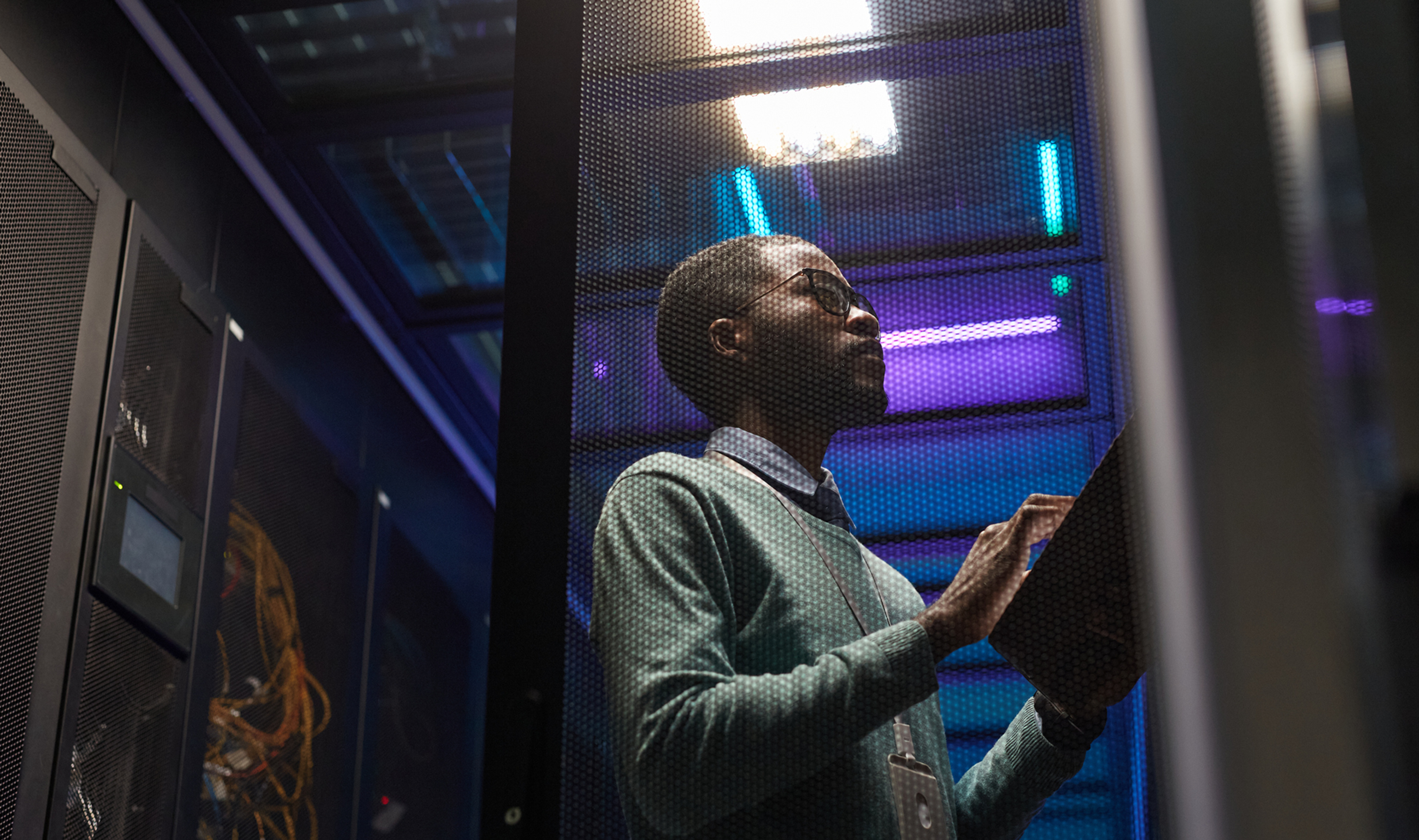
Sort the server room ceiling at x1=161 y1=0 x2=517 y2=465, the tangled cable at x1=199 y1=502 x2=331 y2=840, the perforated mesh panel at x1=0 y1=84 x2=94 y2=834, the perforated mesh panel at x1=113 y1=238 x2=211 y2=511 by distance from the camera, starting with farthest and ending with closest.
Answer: the server room ceiling at x1=161 y1=0 x2=517 y2=465
the tangled cable at x1=199 y1=502 x2=331 y2=840
the perforated mesh panel at x1=113 y1=238 x2=211 y2=511
the perforated mesh panel at x1=0 y1=84 x2=94 y2=834

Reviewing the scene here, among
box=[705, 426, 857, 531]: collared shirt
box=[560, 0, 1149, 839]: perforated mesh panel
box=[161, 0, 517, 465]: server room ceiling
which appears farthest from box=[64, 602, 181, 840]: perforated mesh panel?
box=[705, 426, 857, 531]: collared shirt

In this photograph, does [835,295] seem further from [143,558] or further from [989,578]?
[143,558]

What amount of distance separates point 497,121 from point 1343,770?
335 centimetres

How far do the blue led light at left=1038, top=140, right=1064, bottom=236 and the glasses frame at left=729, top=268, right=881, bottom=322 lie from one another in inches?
6.4

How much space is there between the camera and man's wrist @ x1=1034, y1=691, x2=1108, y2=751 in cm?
97

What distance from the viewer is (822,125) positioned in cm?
114

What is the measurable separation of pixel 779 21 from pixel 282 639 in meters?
2.68

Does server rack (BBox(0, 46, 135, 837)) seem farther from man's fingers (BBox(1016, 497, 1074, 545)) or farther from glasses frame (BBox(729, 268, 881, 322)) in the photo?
man's fingers (BBox(1016, 497, 1074, 545))

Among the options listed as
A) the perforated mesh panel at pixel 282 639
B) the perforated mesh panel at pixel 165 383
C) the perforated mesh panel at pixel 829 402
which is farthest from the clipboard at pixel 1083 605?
the perforated mesh panel at pixel 282 639

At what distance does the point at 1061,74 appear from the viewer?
108 centimetres

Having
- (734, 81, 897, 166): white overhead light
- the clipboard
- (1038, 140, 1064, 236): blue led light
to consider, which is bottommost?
the clipboard

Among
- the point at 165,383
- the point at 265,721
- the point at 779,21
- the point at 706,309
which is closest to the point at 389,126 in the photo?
the point at 165,383

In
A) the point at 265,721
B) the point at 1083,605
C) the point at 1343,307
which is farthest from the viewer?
the point at 265,721

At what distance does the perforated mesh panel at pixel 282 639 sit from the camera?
309cm
